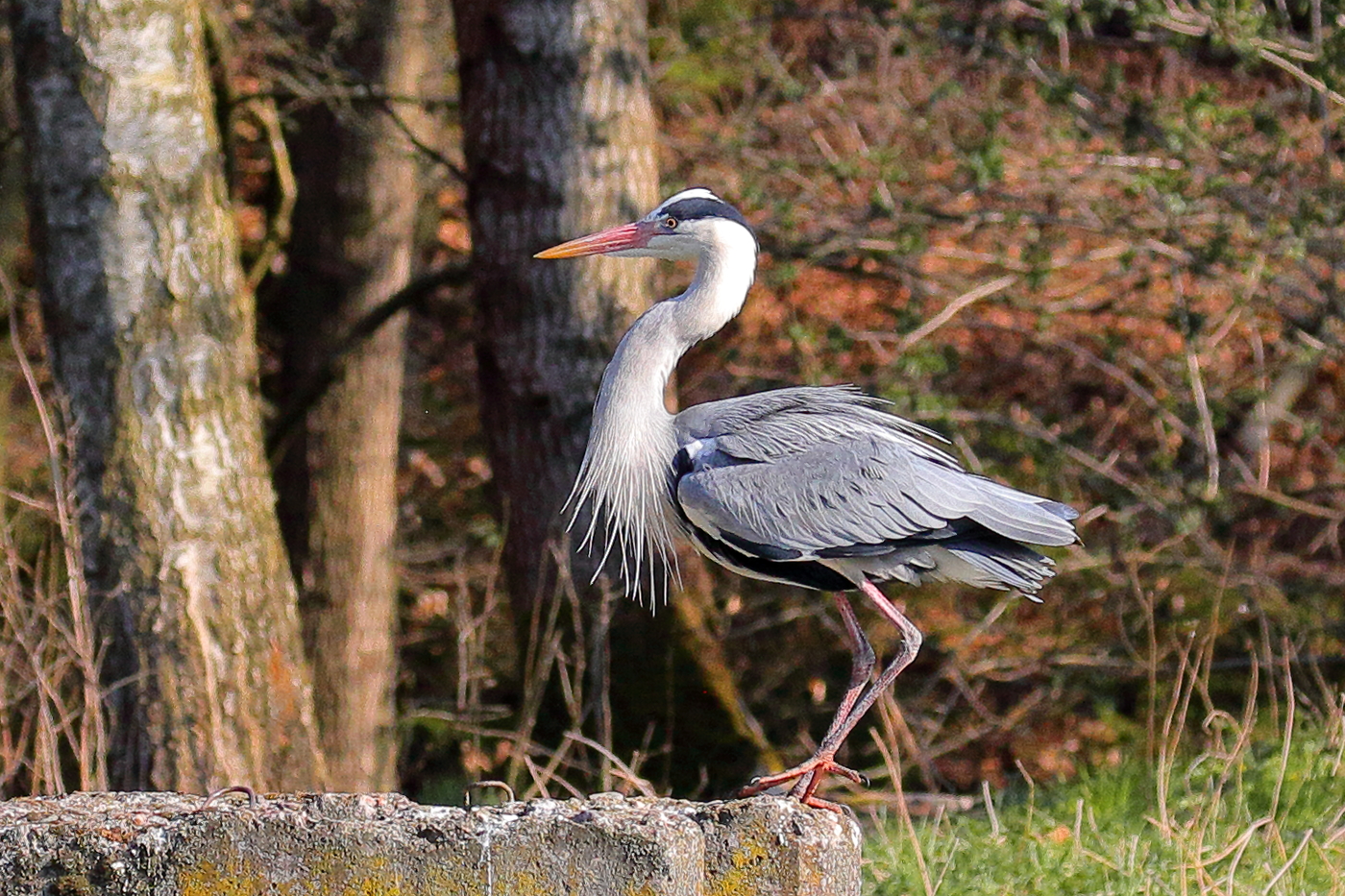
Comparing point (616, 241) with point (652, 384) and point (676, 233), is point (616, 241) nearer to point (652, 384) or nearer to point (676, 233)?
point (676, 233)

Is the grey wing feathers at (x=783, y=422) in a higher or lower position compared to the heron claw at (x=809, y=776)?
higher

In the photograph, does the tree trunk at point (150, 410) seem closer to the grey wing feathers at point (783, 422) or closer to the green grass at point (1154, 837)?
the grey wing feathers at point (783, 422)

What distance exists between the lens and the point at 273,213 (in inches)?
385

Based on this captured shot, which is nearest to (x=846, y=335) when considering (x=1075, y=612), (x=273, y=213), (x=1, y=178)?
(x=1075, y=612)

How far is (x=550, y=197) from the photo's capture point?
676 cm

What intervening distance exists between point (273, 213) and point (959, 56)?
4281mm

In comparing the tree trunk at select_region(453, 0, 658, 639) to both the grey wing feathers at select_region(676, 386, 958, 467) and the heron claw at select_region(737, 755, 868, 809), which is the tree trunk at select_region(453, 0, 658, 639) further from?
the heron claw at select_region(737, 755, 868, 809)

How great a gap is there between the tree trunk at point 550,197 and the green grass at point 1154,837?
2.22 m

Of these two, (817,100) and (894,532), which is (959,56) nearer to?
(817,100)

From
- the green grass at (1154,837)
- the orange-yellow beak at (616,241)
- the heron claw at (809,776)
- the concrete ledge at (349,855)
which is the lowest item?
the green grass at (1154,837)

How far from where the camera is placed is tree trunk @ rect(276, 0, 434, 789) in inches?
377

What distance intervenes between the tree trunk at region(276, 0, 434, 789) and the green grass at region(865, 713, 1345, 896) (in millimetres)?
4463

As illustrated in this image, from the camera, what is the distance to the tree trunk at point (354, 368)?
9578mm

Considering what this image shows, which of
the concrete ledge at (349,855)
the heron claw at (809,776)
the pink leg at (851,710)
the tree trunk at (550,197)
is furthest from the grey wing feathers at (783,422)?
the tree trunk at (550,197)
